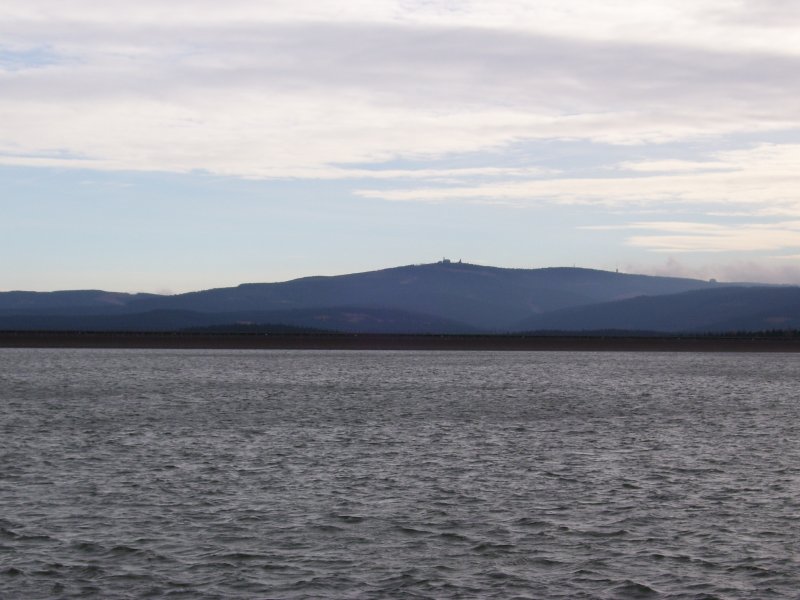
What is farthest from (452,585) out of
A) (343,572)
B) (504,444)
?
(504,444)

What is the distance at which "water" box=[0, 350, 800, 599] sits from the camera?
94.7 ft

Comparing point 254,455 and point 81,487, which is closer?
point 81,487

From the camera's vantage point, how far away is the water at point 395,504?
94.7ft

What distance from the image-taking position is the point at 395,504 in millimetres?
39500

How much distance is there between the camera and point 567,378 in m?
154

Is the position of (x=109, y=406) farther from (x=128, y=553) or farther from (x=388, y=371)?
(x=388, y=371)

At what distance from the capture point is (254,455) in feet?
177

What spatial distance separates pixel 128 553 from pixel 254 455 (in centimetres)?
2279

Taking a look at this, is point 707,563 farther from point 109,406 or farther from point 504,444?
point 109,406

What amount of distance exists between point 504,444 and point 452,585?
32991mm

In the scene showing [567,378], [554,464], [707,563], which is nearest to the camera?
[707,563]

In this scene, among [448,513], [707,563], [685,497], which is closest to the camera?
[707,563]

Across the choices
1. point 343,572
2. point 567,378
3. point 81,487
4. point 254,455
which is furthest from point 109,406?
point 567,378

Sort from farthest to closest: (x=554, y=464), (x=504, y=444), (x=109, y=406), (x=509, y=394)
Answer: (x=509, y=394), (x=109, y=406), (x=504, y=444), (x=554, y=464)
